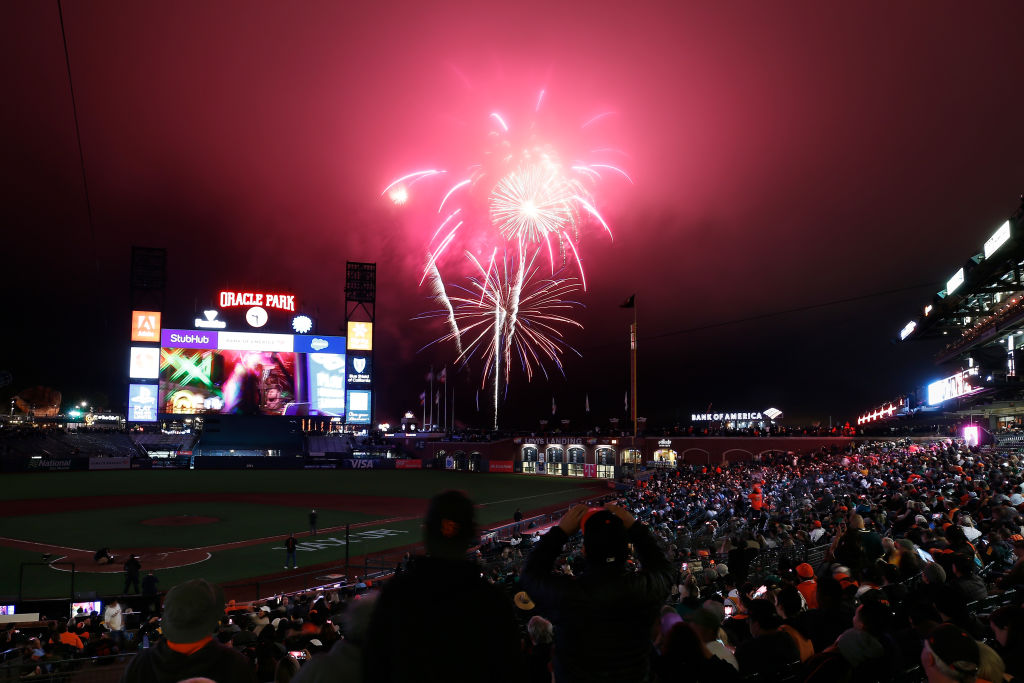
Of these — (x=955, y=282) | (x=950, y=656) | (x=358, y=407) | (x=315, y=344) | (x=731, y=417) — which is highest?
(x=315, y=344)

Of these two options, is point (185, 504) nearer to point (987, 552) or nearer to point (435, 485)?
point (435, 485)

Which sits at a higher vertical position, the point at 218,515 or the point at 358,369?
the point at 358,369

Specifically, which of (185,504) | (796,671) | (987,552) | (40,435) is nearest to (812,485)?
(987,552)

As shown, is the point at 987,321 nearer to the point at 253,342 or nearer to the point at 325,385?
the point at 325,385

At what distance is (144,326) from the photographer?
70375mm

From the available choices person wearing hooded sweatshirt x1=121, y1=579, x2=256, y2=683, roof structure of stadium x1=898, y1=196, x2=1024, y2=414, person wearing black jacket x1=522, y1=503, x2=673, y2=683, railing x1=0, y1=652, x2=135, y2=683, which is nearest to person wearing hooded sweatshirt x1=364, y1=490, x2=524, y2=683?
person wearing black jacket x1=522, y1=503, x2=673, y2=683

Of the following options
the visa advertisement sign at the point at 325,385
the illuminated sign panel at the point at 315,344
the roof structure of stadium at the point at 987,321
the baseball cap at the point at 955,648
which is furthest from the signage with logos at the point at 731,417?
the baseball cap at the point at 955,648

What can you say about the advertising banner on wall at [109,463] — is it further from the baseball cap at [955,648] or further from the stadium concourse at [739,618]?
the baseball cap at [955,648]

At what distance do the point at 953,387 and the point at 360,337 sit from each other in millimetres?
58837

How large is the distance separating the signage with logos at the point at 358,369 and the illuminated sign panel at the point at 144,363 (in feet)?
66.2

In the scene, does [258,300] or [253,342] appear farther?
[258,300]

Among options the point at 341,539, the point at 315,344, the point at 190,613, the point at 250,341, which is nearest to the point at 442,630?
the point at 190,613

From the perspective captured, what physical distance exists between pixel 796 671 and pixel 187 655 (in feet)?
11.1

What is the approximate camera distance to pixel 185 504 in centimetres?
3844
